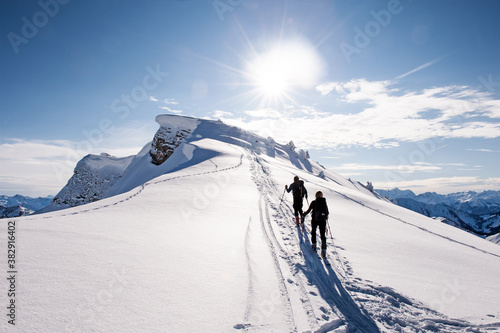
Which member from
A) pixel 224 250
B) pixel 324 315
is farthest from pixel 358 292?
pixel 224 250

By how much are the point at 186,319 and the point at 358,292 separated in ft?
13.2

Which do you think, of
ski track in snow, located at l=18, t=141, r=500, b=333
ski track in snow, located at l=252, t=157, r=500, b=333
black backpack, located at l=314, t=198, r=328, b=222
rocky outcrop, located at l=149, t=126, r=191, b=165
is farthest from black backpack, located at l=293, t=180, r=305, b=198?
rocky outcrop, located at l=149, t=126, r=191, b=165

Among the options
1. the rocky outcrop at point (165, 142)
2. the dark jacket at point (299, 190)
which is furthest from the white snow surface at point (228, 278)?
the rocky outcrop at point (165, 142)

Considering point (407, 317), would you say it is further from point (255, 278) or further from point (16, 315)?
point (16, 315)

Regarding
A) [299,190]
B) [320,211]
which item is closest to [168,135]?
[299,190]

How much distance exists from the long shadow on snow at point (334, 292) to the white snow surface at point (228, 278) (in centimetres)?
3

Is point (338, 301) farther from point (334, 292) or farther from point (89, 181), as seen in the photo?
point (89, 181)

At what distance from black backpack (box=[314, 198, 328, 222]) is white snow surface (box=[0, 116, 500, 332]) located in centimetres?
113

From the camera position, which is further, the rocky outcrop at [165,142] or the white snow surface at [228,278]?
the rocky outcrop at [165,142]

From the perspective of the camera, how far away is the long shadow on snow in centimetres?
455

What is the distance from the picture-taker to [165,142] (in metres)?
59.1

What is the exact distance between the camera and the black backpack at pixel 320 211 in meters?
7.73

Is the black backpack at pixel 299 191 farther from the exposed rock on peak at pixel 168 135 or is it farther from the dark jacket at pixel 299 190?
the exposed rock on peak at pixel 168 135

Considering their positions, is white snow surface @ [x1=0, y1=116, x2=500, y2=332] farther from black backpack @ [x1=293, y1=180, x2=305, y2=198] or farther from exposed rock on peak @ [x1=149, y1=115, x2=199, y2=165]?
exposed rock on peak @ [x1=149, y1=115, x2=199, y2=165]
